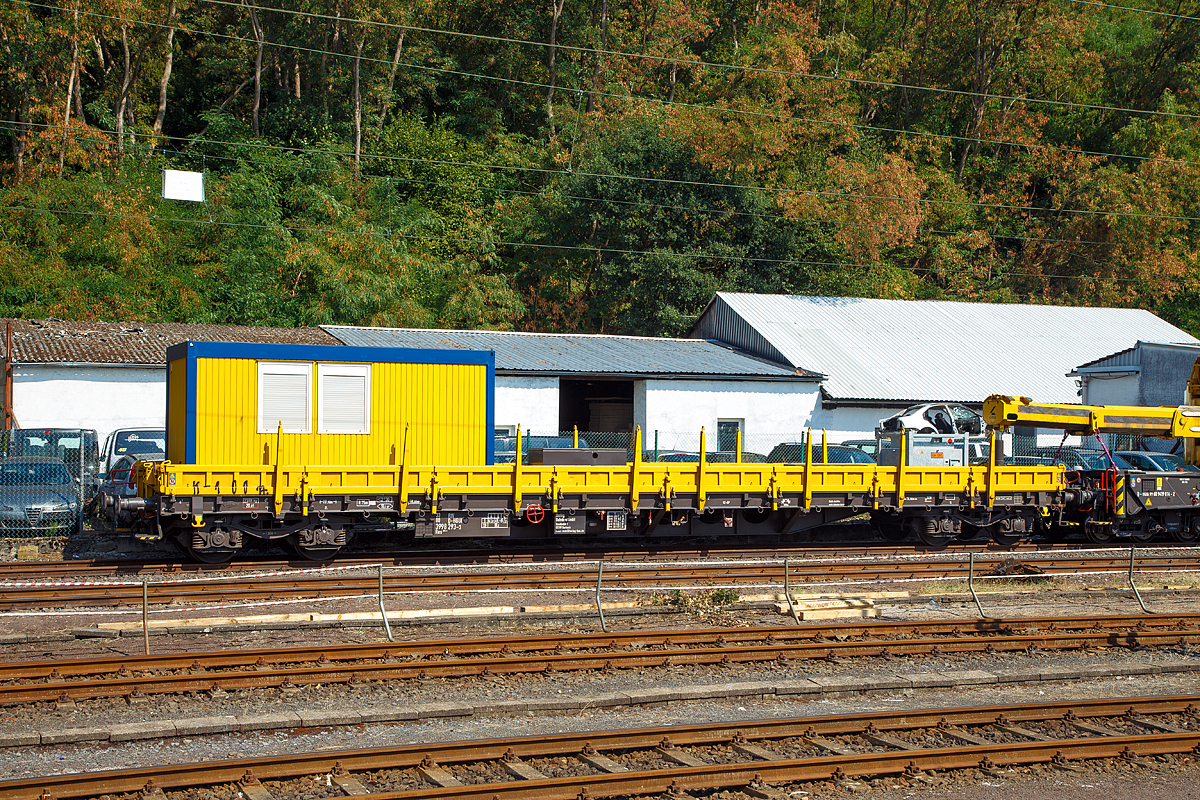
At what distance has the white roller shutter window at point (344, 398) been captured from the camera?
17141 mm

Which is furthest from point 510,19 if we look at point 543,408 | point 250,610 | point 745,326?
point 250,610

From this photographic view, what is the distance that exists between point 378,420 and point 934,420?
14.2 m

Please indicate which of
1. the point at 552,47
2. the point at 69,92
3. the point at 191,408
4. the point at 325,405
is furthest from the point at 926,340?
the point at 69,92

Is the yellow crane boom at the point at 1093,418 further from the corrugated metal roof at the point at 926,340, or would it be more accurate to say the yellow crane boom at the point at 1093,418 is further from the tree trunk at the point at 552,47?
the tree trunk at the point at 552,47

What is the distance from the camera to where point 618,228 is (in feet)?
159

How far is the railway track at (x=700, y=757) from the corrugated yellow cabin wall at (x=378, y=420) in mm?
9341

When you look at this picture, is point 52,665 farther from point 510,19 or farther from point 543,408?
point 510,19

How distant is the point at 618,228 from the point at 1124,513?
31933 millimetres

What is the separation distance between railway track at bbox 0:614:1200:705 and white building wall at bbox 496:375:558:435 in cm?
1830

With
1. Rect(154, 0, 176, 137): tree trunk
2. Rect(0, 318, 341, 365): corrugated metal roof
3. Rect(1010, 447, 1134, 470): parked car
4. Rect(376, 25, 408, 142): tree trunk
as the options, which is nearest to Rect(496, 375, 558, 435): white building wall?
Rect(0, 318, 341, 365): corrugated metal roof

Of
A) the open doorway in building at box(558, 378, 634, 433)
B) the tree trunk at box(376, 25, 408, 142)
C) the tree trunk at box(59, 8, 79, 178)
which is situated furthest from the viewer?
the tree trunk at box(376, 25, 408, 142)

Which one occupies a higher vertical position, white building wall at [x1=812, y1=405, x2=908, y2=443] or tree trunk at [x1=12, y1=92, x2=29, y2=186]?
tree trunk at [x1=12, y1=92, x2=29, y2=186]

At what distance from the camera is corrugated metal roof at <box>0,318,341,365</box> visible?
28781 mm

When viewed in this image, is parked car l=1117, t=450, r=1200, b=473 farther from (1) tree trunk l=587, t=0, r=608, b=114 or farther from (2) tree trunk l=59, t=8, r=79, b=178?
(2) tree trunk l=59, t=8, r=79, b=178
